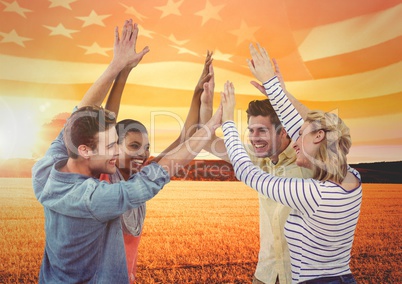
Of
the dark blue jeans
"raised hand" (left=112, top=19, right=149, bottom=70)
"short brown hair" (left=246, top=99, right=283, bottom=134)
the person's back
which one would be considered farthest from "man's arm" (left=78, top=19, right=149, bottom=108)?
the dark blue jeans

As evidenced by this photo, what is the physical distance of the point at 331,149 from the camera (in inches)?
62.8

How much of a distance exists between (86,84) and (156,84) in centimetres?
76

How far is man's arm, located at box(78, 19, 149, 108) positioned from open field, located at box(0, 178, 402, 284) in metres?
2.69

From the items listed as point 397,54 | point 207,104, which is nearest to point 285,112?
point 207,104

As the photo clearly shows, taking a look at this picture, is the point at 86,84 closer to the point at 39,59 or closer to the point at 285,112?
the point at 39,59

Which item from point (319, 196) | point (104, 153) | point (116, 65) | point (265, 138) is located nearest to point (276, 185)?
point (319, 196)

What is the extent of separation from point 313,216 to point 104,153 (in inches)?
32.8

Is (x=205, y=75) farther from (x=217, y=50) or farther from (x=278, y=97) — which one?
(x=217, y=50)

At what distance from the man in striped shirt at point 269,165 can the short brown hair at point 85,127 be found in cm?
81

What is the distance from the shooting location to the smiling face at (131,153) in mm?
2186

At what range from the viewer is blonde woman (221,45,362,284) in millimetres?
1533

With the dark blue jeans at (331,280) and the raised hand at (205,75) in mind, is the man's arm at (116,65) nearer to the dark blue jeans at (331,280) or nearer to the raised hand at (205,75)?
the raised hand at (205,75)

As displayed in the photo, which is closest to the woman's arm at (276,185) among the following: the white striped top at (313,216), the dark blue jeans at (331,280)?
the white striped top at (313,216)

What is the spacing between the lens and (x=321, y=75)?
5.09 meters
